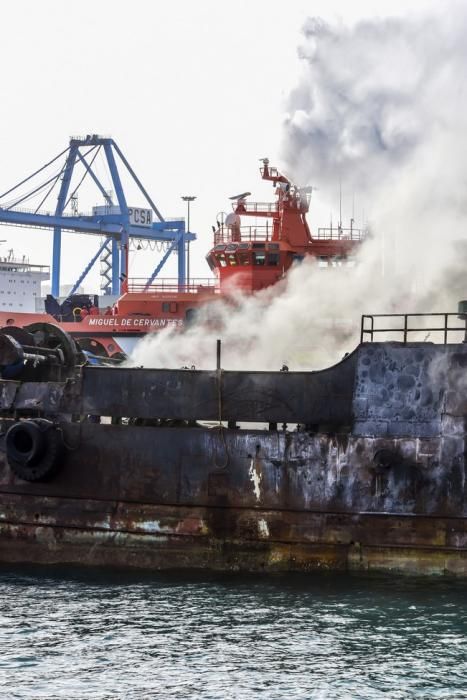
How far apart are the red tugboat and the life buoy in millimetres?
16257

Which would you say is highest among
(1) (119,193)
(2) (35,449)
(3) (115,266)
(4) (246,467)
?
(1) (119,193)

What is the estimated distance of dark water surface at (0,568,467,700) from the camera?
12344 mm

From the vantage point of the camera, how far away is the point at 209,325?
33.8 meters

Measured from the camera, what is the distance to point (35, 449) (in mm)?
17516

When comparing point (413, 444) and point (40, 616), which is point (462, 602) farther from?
point (40, 616)

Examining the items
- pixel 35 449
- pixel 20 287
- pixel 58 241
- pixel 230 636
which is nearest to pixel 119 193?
pixel 58 241

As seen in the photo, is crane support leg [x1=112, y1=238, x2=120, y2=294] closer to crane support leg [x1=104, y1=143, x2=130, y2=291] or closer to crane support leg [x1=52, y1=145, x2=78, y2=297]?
crane support leg [x1=104, y1=143, x2=130, y2=291]

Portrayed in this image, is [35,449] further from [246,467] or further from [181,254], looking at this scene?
[181,254]

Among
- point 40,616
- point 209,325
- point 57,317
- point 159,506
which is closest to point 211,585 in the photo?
point 159,506

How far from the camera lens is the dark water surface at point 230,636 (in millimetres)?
12344

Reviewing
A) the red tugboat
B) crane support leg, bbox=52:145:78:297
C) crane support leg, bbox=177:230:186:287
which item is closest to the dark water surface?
the red tugboat

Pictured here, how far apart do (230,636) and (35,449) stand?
210 inches

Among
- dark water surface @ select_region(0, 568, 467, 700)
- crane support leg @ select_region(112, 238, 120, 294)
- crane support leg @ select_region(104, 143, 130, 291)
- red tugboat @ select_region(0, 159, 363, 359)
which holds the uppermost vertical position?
crane support leg @ select_region(104, 143, 130, 291)

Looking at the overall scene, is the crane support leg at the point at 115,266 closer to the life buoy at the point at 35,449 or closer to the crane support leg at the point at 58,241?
the crane support leg at the point at 58,241
